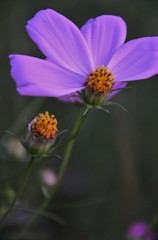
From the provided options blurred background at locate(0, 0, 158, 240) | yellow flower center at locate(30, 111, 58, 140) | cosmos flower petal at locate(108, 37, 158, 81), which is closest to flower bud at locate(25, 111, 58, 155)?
yellow flower center at locate(30, 111, 58, 140)

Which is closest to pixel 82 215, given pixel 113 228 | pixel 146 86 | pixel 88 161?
pixel 113 228

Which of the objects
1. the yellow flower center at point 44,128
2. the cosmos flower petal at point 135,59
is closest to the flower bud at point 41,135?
the yellow flower center at point 44,128

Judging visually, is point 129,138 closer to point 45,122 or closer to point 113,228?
point 113,228

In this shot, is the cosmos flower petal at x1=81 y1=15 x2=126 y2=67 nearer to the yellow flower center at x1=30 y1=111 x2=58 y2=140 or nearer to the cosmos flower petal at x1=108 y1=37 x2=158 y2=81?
the cosmos flower petal at x1=108 y1=37 x2=158 y2=81

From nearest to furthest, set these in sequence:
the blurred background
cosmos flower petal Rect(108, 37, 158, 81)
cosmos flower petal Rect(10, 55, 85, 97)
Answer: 1. cosmos flower petal Rect(10, 55, 85, 97)
2. cosmos flower petal Rect(108, 37, 158, 81)
3. the blurred background

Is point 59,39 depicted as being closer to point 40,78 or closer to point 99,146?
point 40,78

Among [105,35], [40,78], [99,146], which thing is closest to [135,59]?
[105,35]
